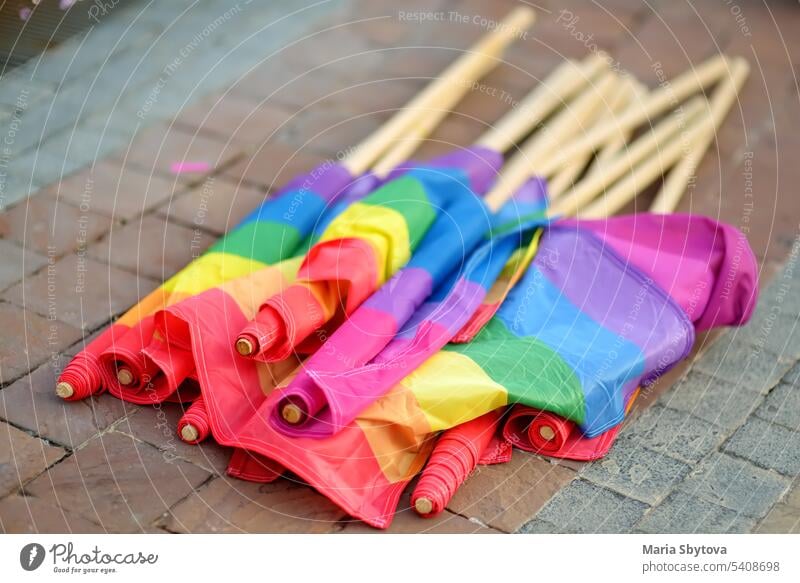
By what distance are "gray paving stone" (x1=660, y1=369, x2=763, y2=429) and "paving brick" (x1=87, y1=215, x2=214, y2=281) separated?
3.25 ft

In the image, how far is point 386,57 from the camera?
9.45 ft

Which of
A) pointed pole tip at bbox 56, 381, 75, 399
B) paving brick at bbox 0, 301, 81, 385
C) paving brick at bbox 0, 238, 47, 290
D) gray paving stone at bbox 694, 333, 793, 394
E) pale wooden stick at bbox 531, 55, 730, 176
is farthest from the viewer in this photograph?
pale wooden stick at bbox 531, 55, 730, 176

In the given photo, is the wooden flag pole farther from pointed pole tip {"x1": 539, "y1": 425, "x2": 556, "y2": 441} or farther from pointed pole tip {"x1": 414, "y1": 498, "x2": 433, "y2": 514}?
pointed pole tip {"x1": 414, "y1": 498, "x2": 433, "y2": 514}

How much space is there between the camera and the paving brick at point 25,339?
1.77 meters

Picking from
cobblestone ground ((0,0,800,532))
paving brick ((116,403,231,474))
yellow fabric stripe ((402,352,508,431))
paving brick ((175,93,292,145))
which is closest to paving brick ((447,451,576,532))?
cobblestone ground ((0,0,800,532))

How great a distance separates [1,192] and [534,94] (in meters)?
1.27

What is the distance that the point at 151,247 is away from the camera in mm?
2131

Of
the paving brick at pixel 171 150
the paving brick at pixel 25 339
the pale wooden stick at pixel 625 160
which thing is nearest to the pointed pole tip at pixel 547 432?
the pale wooden stick at pixel 625 160

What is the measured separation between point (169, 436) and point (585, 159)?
3.88 ft

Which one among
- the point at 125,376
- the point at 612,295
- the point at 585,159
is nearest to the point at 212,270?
the point at 125,376

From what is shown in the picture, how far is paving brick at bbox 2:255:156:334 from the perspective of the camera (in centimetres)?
191

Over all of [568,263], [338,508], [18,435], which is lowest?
[18,435]
